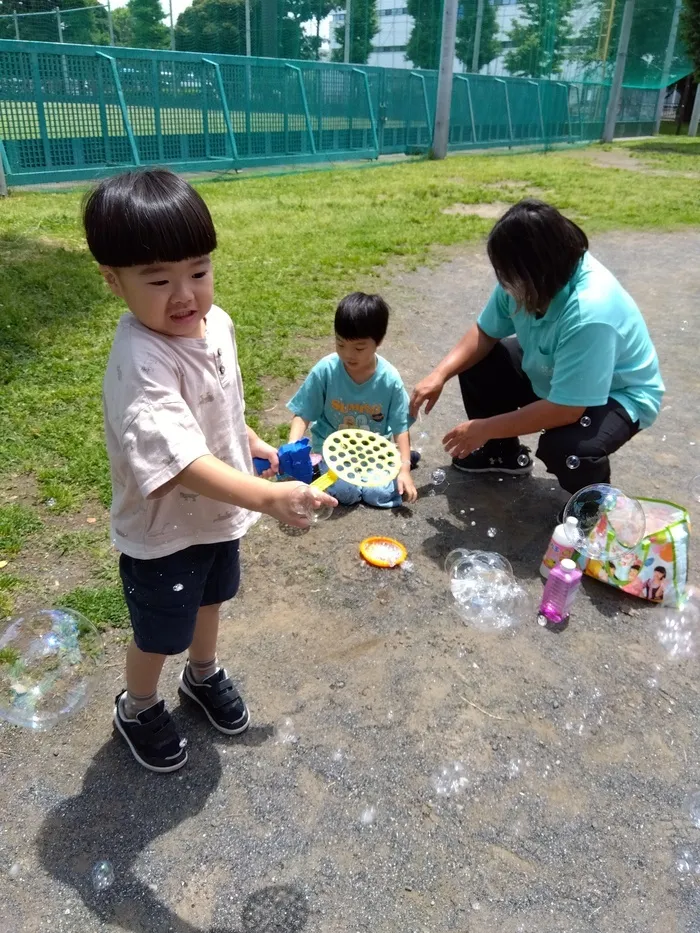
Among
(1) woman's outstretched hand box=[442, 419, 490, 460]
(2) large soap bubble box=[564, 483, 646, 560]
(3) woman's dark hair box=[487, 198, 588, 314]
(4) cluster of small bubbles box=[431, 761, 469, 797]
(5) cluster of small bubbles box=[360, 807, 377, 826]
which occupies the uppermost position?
(3) woman's dark hair box=[487, 198, 588, 314]

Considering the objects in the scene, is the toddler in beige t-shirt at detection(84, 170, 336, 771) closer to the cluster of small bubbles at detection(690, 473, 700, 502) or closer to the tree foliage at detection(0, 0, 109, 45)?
the cluster of small bubbles at detection(690, 473, 700, 502)

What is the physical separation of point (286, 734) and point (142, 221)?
1.45 metres

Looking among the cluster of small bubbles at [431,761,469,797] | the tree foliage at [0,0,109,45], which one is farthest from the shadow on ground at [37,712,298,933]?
the tree foliage at [0,0,109,45]

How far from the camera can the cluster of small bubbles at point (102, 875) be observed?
65.5 inches

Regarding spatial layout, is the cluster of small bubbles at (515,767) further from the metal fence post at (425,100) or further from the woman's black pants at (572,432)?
the metal fence post at (425,100)

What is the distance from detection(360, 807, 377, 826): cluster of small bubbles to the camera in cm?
184

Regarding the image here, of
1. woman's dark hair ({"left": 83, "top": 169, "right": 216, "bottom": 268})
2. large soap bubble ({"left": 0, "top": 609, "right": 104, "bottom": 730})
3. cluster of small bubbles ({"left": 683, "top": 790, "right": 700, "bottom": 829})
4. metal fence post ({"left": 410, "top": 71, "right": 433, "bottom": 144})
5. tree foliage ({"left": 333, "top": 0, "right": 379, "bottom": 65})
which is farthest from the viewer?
tree foliage ({"left": 333, "top": 0, "right": 379, "bottom": 65})

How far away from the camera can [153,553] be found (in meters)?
1.66

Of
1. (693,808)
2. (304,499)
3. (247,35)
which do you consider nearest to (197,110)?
(247,35)

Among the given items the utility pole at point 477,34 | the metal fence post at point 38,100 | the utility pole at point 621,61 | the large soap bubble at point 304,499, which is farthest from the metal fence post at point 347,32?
the large soap bubble at point 304,499

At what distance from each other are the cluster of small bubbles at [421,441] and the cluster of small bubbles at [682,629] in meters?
1.49

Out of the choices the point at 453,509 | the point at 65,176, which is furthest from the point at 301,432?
the point at 65,176

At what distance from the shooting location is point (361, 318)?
2.94 meters

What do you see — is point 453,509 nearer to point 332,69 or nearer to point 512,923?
point 512,923
